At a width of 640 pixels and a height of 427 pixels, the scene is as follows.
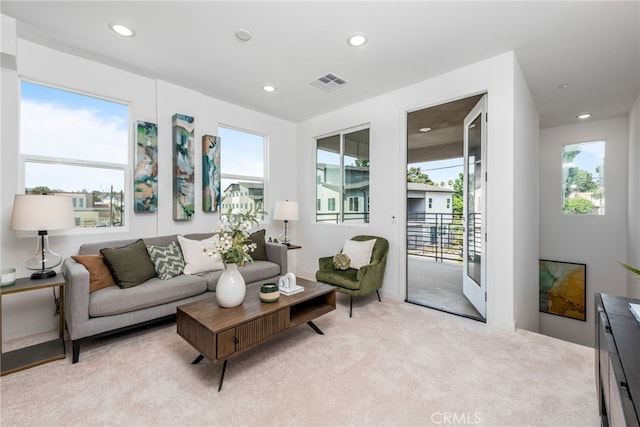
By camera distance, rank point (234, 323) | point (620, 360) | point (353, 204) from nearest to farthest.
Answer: point (620, 360) < point (234, 323) < point (353, 204)

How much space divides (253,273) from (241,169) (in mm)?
1905

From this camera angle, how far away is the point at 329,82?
3404 mm

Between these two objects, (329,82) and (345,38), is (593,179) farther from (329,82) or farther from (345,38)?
(345,38)

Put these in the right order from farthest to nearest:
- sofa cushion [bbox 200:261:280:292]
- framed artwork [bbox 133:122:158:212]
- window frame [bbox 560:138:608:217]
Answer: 1. window frame [bbox 560:138:608:217]
2. framed artwork [bbox 133:122:158:212]
3. sofa cushion [bbox 200:261:280:292]

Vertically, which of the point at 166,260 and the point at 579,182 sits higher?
the point at 579,182

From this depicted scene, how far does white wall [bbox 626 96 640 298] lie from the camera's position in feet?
11.5

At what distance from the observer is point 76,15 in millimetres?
2223

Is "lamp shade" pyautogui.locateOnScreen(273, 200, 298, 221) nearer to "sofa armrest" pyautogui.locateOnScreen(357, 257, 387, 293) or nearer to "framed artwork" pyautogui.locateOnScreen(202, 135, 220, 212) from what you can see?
"framed artwork" pyautogui.locateOnScreen(202, 135, 220, 212)

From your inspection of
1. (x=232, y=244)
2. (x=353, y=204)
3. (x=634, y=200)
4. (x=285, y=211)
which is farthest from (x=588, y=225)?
(x=232, y=244)

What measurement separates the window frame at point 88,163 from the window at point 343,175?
2766mm

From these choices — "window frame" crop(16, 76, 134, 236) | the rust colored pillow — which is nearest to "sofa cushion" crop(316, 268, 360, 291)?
the rust colored pillow

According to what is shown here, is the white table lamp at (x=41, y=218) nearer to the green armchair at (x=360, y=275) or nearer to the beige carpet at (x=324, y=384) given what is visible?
the beige carpet at (x=324, y=384)

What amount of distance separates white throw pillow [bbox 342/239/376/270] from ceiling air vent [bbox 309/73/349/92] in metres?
2.07

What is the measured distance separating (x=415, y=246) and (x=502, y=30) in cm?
542
